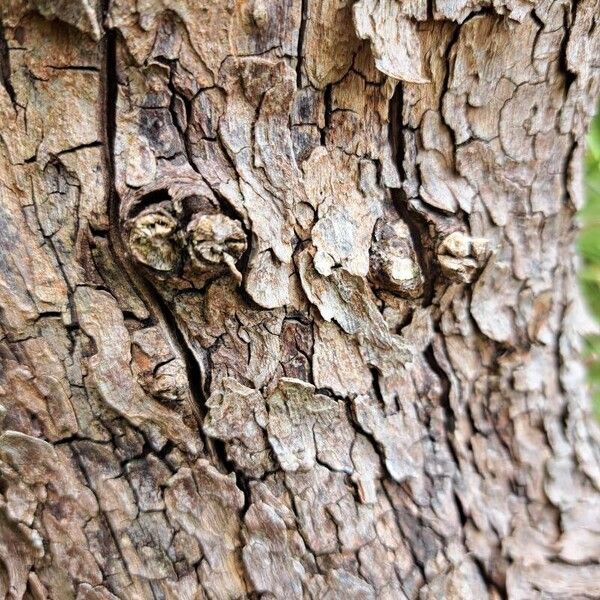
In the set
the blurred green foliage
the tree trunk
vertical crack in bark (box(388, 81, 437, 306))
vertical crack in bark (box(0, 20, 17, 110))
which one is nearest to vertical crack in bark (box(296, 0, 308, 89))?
the tree trunk

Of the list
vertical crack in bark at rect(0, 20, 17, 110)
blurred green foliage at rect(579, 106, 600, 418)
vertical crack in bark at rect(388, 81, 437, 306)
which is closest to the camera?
vertical crack in bark at rect(0, 20, 17, 110)

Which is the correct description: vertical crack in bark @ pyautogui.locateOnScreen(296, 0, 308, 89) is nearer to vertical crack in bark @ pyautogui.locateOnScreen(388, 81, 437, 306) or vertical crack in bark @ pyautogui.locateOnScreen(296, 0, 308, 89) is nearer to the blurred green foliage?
vertical crack in bark @ pyautogui.locateOnScreen(388, 81, 437, 306)

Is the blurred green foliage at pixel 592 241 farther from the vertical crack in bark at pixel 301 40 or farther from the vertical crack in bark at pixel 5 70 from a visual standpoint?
the vertical crack in bark at pixel 5 70

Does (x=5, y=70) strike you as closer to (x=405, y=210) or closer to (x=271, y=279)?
(x=271, y=279)

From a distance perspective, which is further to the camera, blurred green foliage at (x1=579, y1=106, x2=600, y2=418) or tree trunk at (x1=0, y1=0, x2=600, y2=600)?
blurred green foliage at (x1=579, y1=106, x2=600, y2=418)

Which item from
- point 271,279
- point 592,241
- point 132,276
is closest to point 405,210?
point 271,279

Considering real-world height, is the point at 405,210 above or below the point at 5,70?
below

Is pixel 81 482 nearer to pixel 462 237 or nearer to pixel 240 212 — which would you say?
pixel 240 212
